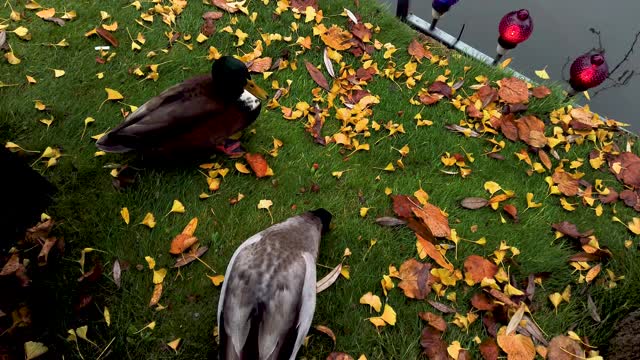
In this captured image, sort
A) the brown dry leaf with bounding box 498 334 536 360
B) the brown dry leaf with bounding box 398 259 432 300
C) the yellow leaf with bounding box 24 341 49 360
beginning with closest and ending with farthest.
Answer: the yellow leaf with bounding box 24 341 49 360
the brown dry leaf with bounding box 498 334 536 360
the brown dry leaf with bounding box 398 259 432 300

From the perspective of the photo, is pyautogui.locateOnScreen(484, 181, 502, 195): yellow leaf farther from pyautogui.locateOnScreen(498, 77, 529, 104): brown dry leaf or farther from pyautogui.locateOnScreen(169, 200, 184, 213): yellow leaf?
pyautogui.locateOnScreen(169, 200, 184, 213): yellow leaf

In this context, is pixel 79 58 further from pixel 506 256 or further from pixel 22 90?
pixel 506 256

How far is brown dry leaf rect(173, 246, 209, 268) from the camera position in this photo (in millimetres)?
2449

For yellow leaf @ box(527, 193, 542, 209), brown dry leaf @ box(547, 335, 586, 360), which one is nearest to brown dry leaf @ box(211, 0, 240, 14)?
yellow leaf @ box(527, 193, 542, 209)

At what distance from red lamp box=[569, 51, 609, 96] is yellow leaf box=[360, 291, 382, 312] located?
8.50 ft

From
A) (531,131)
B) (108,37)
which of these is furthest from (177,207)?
(531,131)

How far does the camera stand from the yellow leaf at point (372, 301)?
7.88ft

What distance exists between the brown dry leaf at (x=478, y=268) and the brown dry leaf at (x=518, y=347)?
1.21ft

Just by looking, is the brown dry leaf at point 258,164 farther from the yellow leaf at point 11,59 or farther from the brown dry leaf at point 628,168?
the brown dry leaf at point 628,168

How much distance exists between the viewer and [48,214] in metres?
2.51

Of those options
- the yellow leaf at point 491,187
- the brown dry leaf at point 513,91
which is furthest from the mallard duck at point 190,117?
the brown dry leaf at point 513,91

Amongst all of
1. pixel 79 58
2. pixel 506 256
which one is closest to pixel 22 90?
pixel 79 58

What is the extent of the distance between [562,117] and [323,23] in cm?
→ 230

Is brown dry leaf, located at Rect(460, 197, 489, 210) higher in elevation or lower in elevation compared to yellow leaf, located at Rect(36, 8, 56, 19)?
higher
